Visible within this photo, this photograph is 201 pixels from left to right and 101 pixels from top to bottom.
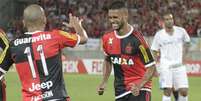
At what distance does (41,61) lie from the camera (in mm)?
6117

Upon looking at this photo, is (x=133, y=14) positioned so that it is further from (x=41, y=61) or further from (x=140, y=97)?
(x=41, y=61)

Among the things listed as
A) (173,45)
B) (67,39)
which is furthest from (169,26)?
(67,39)

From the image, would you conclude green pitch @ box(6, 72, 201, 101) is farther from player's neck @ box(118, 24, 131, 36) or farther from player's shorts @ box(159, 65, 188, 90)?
player's neck @ box(118, 24, 131, 36)

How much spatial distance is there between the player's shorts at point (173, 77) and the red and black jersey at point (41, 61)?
6052mm

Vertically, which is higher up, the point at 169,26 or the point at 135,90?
the point at 169,26

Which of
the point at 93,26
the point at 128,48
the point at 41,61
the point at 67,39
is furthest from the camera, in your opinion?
the point at 93,26

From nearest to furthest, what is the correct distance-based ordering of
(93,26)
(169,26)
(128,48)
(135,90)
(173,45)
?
(135,90)
(128,48)
(169,26)
(173,45)
(93,26)

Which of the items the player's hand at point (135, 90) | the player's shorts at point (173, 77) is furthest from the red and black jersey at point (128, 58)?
the player's shorts at point (173, 77)

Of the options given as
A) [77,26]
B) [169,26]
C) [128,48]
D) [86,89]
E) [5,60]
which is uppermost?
Result: [77,26]

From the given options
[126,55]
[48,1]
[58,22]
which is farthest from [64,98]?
[48,1]

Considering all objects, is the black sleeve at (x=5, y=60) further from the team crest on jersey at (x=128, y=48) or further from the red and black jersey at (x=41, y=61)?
the team crest on jersey at (x=128, y=48)

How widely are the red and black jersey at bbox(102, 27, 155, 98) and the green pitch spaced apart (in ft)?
22.4

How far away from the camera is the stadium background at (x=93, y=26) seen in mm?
19219

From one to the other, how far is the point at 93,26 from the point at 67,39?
24.2 m
